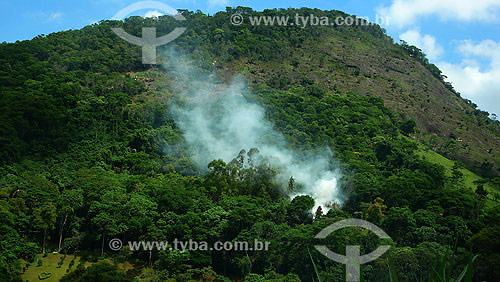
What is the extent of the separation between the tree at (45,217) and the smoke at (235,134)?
22556mm

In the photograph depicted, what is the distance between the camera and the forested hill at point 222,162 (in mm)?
34375

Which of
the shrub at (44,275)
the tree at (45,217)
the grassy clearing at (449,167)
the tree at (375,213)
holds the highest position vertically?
the grassy clearing at (449,167)

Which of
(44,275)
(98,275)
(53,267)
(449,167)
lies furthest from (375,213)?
(449,167)

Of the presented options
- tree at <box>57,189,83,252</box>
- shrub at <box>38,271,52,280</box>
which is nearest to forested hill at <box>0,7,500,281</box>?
tree at <box>57,189,83,252</box>

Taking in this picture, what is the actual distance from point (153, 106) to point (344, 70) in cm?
5066

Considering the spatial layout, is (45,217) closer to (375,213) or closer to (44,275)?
(44,275)

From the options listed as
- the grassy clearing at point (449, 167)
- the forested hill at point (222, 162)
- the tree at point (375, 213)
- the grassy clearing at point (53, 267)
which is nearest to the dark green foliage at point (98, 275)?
the forested hill at point (222, 162)

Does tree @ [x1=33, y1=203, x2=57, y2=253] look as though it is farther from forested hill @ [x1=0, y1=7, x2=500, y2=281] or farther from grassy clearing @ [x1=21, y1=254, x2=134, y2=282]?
grassy clearing @ [x1=21, y1=254, x2=134, y2=282]

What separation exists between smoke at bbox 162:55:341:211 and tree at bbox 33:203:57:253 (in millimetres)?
22556

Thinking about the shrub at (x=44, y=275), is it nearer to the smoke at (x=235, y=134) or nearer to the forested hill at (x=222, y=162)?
the forested hill at (x=222, y=162)

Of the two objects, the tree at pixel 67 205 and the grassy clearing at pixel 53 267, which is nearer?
the grassy clearing at pixel 53 267

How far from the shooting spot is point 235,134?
63.6 metres

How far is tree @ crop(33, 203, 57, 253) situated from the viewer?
33406 mm

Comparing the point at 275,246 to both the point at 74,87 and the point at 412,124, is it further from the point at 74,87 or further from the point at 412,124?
the point at 412,124
